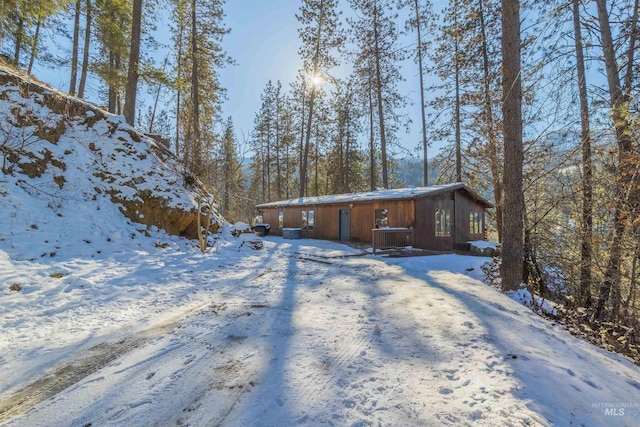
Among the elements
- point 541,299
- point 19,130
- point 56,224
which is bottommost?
point 541,299

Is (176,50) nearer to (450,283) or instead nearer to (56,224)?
(56,224)

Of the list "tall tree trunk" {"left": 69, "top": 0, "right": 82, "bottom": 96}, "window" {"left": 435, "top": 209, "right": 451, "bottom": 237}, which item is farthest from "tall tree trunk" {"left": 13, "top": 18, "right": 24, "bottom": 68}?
"window" {"left": 435, "top": 209, "right": 451, "bottom": 237}

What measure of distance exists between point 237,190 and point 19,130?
22230 millimetres

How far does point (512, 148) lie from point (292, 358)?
5.42 m

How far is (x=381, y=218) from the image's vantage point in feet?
46.0

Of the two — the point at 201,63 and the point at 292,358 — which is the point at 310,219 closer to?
the point at 201,63

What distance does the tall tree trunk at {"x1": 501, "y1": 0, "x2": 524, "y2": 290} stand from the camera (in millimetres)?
5242

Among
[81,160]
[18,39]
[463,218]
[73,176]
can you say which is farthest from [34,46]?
[463,218]

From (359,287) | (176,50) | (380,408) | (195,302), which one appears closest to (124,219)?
(195,302)

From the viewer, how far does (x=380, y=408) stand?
6.45 ft

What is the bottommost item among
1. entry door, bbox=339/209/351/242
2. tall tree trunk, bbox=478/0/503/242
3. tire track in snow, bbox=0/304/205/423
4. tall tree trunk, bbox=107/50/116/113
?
tire track in snow, bbox=0/304/205/423

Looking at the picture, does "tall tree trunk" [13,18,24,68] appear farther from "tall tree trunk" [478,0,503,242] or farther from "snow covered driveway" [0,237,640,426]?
"tall tree trunk" [478,0,503,242]

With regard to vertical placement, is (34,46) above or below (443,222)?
above

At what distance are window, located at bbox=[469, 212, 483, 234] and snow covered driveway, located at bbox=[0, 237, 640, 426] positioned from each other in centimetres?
1159
